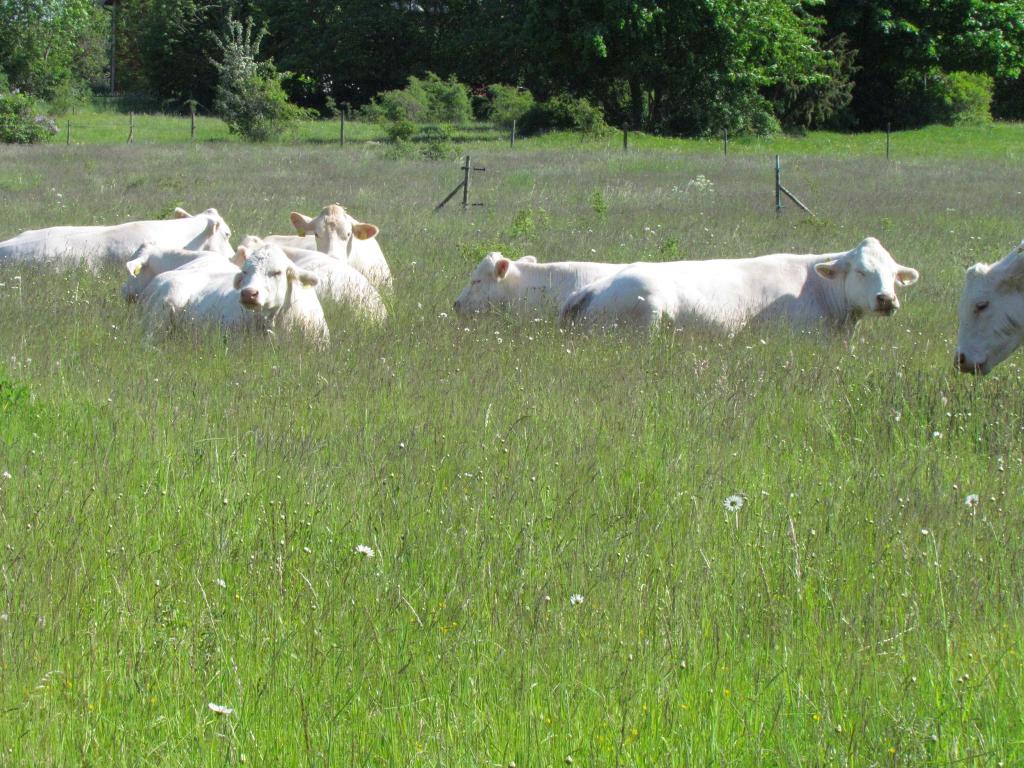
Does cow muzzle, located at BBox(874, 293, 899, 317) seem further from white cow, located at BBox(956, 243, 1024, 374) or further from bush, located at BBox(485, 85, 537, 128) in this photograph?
A: bush, located at BBox(485, 85, 537, 128)

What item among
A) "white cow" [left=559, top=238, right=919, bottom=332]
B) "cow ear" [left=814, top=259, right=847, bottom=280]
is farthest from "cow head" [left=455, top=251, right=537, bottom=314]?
"cow ear" [left=814, top=259, right=847, bottom=280]

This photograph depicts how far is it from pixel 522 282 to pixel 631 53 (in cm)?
4335

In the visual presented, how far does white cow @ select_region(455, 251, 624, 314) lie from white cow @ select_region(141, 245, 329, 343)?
185 centimetres

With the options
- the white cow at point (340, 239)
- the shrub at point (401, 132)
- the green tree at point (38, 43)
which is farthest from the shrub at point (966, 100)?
the white cow at point (340, 239)

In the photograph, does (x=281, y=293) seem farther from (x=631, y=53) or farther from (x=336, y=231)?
(x=631, y=53)

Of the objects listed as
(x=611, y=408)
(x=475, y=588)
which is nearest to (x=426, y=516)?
(x=475, y=588)

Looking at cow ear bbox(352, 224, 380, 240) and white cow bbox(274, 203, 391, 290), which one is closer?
white cow bbox(274, 203, 391, 290)

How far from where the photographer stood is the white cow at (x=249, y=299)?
33.1 feet

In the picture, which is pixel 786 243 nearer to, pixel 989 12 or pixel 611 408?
pixel 611 408

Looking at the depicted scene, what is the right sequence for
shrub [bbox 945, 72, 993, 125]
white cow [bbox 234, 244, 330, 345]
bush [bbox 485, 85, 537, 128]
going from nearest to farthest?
white cow [bbox 234, 244, 330, 345]
bush [bbox 485, 85, 537, 128]
shrub [bbox 945, 72, 993, 125]

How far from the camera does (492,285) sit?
1230 cm

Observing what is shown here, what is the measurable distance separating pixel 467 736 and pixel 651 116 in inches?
2083

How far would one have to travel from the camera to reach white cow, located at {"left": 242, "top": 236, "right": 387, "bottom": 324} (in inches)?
452

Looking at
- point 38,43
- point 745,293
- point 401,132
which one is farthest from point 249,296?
point 38,43
